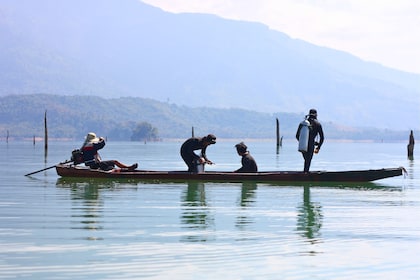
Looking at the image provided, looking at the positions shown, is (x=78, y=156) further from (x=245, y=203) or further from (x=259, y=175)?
(x=245, y=203)

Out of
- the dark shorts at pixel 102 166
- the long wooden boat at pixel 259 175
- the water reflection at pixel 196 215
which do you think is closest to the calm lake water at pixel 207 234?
the water reflection at pixel 196 215

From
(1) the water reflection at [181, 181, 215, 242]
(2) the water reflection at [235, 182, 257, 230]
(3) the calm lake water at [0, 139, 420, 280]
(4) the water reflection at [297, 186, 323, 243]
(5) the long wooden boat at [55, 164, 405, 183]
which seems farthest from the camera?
(5) the long wooden boat at [55, 164, 405, 183]

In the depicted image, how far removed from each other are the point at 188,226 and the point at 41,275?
557cm

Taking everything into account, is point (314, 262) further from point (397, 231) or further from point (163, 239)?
point (397, 231)

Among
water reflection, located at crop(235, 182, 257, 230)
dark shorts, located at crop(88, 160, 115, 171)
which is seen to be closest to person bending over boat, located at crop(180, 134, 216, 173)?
water reflection, located at crop(235, 182, 257, 230)

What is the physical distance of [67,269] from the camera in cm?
1205

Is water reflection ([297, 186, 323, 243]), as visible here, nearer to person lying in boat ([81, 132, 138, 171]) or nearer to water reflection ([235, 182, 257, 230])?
water reflection ([235, 182, 257, 230])

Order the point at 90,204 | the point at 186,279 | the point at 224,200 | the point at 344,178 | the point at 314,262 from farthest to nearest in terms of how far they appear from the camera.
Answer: the point at 344,178, the point at 224,200, the point at 90,204, the point at 314,262, the point at 186,279

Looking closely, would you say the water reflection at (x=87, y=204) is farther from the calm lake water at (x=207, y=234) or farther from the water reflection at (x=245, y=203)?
the water reflection at (x=245, y=203)

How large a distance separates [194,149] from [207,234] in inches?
520

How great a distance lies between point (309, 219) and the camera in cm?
1856

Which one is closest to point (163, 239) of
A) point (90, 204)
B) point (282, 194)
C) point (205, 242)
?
point (205, 242)

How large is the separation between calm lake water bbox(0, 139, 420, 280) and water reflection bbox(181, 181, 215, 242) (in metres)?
0.02

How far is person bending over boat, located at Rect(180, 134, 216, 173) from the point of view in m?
27.8
